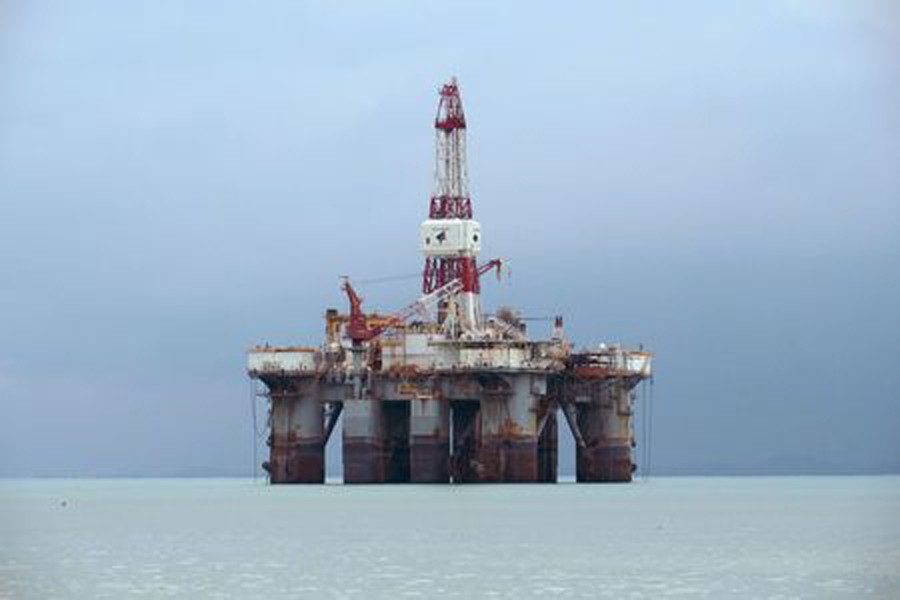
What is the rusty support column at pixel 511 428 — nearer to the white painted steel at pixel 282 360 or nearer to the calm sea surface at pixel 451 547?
the calm sea surface at pixel 451 547

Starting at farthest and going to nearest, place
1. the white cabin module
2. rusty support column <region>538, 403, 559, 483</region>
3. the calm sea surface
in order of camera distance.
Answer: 1. rusty support column <region>538, 403, 559, 483</region>
2. the white cabin module
3. the calm sea surface

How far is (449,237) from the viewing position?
447ft

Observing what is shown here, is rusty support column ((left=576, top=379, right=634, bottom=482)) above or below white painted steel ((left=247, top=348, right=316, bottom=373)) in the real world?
below

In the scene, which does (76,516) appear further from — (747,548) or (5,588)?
(5,588)

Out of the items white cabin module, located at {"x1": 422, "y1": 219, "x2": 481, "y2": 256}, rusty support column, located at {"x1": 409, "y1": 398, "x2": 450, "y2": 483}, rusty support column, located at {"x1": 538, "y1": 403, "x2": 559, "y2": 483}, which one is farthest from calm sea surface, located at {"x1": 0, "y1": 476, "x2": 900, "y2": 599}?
white cabin module, located at {"x1": 422, "y1": 219, "x2": 481, "y2": 256}

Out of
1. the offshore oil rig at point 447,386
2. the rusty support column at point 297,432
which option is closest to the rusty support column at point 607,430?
the offshore oil rig at point 447,386

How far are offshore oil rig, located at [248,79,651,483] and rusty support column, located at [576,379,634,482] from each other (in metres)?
0.06

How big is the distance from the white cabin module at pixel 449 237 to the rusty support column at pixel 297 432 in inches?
385

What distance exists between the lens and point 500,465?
132625mm

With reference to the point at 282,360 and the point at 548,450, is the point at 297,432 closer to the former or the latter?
the point at 282,360

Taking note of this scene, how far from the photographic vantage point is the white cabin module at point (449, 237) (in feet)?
447

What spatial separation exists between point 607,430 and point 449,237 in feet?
45.5

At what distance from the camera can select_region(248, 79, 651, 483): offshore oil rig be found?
13238cm

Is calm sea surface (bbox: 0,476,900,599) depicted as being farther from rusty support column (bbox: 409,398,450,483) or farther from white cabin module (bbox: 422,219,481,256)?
white cabin module (bbox: 422,219,481,256)
